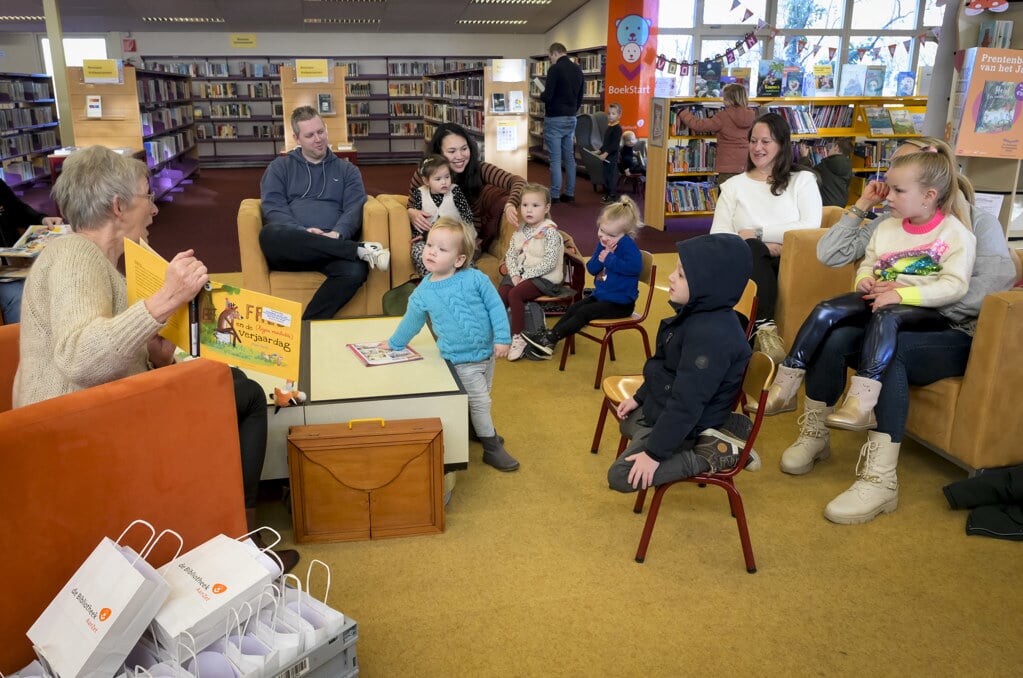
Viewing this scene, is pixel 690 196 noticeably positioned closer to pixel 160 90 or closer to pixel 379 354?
pixel 379 354

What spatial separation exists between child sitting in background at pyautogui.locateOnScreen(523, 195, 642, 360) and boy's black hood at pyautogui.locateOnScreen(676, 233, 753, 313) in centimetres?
160

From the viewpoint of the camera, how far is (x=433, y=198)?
4.60 metres

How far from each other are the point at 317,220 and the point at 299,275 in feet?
1.13

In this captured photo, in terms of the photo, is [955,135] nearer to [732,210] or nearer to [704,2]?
[732,210]

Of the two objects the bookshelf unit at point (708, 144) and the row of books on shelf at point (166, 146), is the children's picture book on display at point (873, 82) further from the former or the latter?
the row of books on shelf at point (166, 146)

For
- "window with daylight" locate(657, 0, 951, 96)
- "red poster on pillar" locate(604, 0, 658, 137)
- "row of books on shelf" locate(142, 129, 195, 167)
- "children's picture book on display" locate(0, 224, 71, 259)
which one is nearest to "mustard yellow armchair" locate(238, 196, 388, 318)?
"children's picture book on display" locate(0, 224, 71, 259)

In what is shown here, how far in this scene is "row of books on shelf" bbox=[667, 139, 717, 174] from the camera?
318 inches

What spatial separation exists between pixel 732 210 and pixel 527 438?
183 centimetres

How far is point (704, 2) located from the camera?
12727 mm

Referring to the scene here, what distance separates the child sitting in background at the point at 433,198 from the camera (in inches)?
177

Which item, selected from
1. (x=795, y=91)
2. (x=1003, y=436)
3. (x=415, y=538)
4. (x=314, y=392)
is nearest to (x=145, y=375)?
(x=314, y=392)

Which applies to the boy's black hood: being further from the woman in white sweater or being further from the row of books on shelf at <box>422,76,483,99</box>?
the row of books on shelf at <box>422,76,483,99</box>

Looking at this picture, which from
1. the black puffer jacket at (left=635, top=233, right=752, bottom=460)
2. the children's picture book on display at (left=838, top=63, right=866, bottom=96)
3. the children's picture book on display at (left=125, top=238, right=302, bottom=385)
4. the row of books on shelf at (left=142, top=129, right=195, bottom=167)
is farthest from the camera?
the children's picture book on display at (left=838, top=63, right=866, bottom=96)

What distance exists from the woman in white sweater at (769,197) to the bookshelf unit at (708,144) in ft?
12.4
